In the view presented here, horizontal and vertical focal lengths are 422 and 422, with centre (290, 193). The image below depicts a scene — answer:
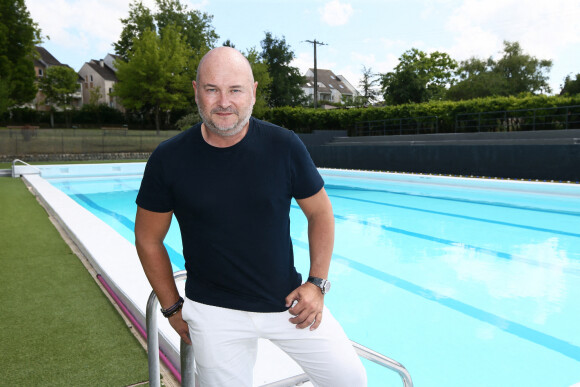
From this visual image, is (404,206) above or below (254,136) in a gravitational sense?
below

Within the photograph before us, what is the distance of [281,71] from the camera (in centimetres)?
5162

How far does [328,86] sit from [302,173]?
81011mm

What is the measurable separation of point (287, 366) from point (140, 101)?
37.3 meters

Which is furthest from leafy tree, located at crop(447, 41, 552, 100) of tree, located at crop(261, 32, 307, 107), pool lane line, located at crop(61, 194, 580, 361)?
pool lane line, located at crop(61, 194, 580, 361)

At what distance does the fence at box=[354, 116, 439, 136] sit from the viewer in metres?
21.7

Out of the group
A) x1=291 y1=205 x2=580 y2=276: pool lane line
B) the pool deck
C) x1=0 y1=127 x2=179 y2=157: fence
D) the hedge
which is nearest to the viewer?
the pool deck

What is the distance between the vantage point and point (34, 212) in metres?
7.70

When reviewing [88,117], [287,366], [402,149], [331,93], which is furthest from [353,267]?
[331,93]

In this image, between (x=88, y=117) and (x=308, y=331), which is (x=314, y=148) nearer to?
(x=308, y=331)

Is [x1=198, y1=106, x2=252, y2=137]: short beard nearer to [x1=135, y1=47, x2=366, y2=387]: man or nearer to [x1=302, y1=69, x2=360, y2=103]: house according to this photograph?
[x1=135, y1=47, x2=366, y2=387]: man

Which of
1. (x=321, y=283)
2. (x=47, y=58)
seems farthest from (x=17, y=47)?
(x=321, y=283)

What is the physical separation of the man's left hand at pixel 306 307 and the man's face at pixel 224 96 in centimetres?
57

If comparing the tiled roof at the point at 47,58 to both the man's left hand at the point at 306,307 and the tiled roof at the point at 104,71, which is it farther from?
the man's left hand at the point at 306,307

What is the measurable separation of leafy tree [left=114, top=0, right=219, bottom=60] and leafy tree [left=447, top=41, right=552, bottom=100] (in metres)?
30.9
